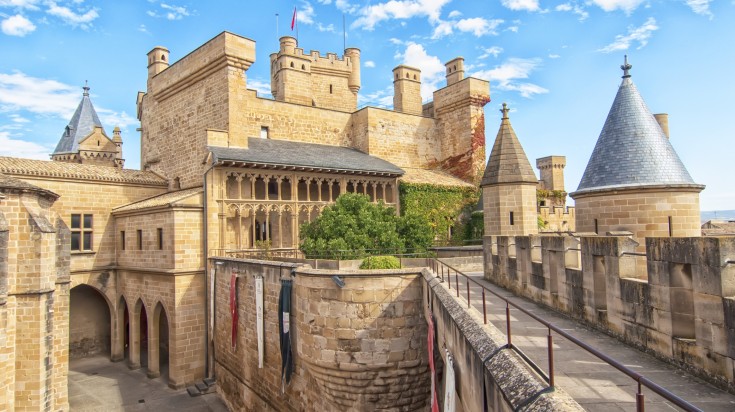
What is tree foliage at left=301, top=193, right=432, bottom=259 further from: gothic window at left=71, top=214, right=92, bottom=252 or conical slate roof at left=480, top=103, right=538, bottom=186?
gothic window at left=71, top=214, right=92, bottom=252

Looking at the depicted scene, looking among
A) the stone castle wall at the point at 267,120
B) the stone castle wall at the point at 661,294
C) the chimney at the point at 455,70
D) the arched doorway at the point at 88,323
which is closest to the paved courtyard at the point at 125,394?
the arched doorway at the point at 88,323

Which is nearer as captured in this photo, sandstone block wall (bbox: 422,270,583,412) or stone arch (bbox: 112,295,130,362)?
sandstone block wall (bbox: 422,270,583,412)

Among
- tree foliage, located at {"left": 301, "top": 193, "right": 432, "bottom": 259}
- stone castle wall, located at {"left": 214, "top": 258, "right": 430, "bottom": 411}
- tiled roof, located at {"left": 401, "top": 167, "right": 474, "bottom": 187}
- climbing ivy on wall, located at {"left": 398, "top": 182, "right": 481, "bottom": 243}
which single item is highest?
tiled roof, located at {"left": 401, "top": 167, "right": 474, "bottom": 187}

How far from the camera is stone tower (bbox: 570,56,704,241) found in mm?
9633

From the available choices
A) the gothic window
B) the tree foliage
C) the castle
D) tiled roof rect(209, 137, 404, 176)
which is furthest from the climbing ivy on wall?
the gothic window

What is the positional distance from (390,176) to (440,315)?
1709cm

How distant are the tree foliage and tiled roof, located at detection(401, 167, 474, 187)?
289 inches

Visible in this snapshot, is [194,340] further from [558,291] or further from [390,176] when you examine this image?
[558,291]

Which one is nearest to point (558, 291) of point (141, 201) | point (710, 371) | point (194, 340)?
point (710, 371)

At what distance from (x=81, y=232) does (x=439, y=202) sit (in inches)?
742

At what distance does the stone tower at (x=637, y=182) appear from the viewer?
963 centimetres

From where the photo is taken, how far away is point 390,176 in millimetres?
24906

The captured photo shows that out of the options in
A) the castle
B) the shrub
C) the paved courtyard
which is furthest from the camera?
the paved courtyard

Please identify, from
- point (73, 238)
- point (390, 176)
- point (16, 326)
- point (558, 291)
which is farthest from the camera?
point (390, 176)
